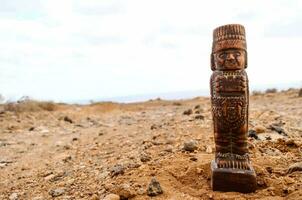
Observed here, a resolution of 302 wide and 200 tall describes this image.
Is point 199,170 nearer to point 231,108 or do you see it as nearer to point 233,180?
point 233,180

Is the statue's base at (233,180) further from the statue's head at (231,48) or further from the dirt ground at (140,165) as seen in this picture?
the statue's head at (231,48)

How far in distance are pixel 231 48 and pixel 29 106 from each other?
14.0m

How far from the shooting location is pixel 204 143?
6.83m

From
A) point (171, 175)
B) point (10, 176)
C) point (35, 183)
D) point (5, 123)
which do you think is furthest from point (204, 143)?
point (5, 123)

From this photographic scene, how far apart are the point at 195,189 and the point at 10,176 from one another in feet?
11.5

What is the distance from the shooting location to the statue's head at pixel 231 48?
15.3 feet

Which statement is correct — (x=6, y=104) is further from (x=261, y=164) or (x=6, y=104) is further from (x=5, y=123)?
(x=261, y=164)

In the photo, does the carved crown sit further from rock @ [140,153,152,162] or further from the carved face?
rock @ [140,153,152,162]

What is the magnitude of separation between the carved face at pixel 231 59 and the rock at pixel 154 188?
1.49 meters

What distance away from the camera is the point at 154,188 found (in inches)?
181

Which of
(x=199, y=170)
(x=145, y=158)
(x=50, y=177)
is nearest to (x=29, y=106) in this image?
(x=50, y=177)

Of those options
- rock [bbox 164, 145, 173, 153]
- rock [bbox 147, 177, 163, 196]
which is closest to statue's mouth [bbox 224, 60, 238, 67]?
rock [bbox 147, 177, 163, 196]

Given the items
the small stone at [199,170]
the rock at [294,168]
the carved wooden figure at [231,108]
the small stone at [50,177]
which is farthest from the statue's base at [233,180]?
the small stone at [50,177]

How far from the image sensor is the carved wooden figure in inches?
184
